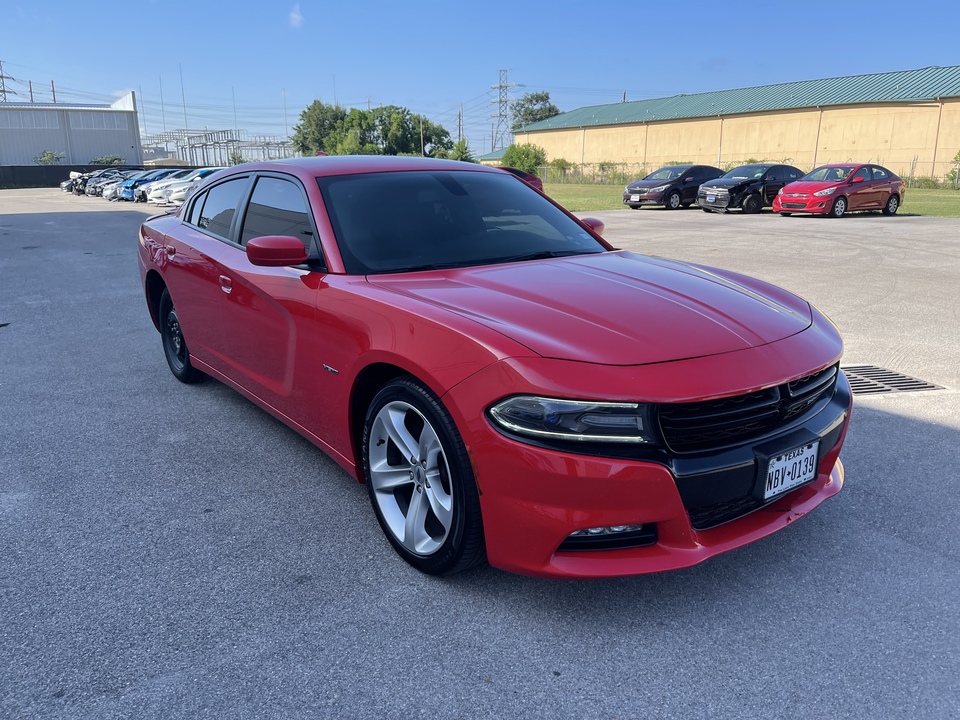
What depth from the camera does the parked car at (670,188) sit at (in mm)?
24875

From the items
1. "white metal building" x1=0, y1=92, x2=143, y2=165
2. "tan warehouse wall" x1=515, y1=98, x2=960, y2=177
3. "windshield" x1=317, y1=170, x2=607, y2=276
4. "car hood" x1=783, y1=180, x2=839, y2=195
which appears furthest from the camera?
"white metal building" x1=0, y1=92, x2=143, y2=165

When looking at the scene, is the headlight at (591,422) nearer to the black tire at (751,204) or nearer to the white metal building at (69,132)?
the black tire at (751,204)

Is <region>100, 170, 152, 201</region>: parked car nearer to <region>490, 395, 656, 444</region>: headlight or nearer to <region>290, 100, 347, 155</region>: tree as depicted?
<region>490, 395, 656, 444</region>: headlight

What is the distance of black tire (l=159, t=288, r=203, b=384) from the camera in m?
5.15

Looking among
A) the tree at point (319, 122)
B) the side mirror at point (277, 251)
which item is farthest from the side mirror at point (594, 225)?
the tree at point (319, 122)

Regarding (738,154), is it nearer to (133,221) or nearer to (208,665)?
(133,221)

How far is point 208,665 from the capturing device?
2318 mm

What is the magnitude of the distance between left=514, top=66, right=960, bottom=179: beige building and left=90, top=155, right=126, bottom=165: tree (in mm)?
47197

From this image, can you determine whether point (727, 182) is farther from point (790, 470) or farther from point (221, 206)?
point (790, 470)

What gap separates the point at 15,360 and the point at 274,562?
4.31 m

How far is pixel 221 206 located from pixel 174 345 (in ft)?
4.50

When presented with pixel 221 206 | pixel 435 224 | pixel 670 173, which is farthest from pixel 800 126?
pixel 435 224

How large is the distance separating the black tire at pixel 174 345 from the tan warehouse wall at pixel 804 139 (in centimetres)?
4696

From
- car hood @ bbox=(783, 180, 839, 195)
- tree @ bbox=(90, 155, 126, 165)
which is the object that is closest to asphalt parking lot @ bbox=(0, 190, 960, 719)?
car hood @ bbox=(783, 180, 839, 195)
